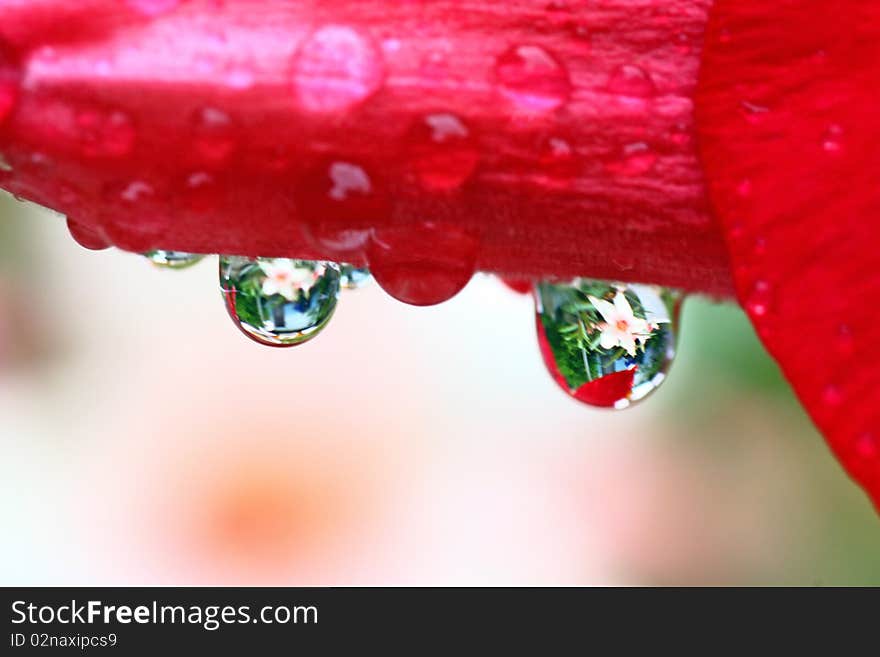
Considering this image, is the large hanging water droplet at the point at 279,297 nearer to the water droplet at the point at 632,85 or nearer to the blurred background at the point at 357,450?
the water droplet at the point at 632,85

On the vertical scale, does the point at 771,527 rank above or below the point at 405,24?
above

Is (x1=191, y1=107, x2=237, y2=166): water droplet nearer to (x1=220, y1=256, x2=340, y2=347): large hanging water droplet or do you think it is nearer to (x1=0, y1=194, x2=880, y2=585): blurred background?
(x1=220, y1=256, x2=340, y2=347): large hanging water droplet

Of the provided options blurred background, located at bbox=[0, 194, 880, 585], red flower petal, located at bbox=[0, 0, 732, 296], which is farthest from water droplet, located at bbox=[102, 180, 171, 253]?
blurred background, located at bbox=[0, 194, 880, 585]

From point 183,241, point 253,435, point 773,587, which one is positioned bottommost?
point 183,241

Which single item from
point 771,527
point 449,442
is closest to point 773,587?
point 771,527

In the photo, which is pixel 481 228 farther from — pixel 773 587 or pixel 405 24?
pixel 773 587

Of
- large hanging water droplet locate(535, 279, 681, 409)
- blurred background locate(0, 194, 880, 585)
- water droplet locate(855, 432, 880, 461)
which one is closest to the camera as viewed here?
water droplet locate(855, 432, 880, 461)
